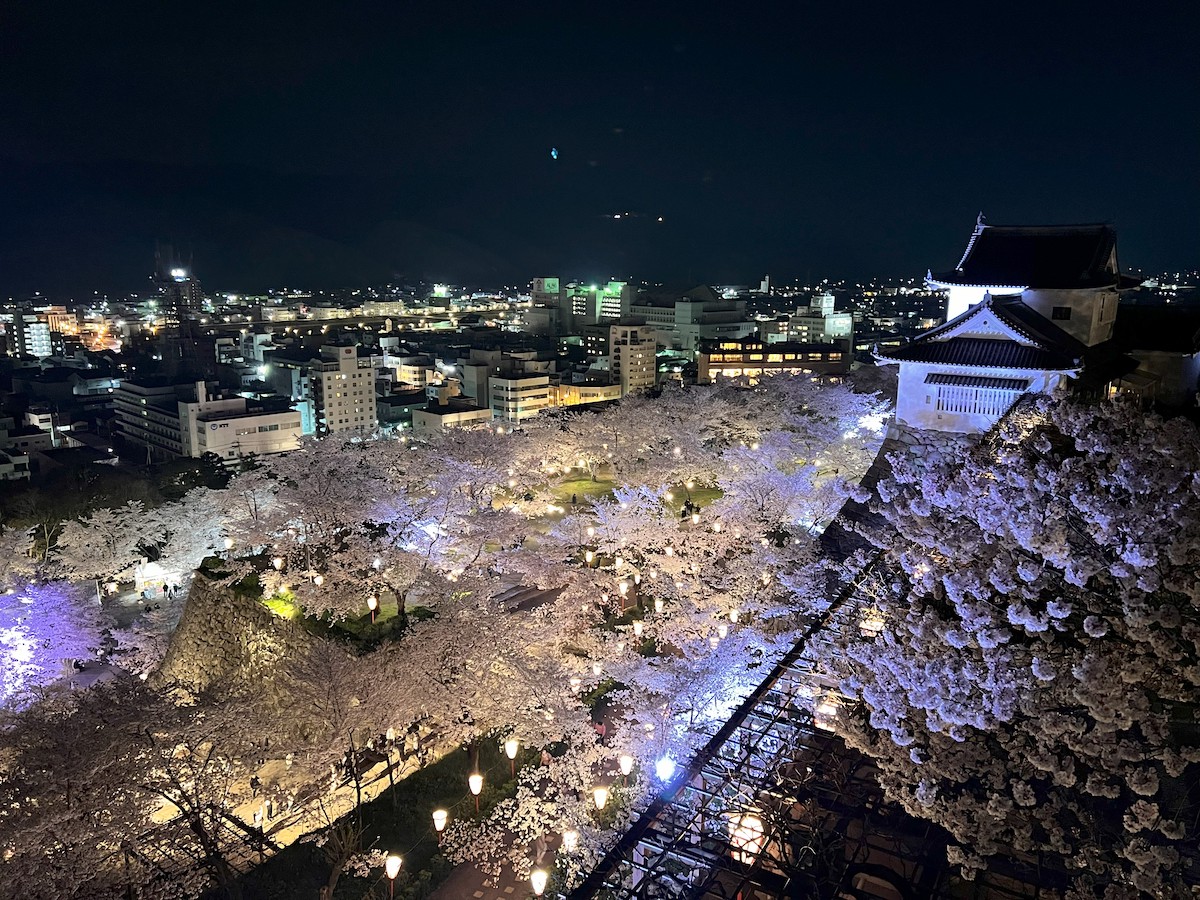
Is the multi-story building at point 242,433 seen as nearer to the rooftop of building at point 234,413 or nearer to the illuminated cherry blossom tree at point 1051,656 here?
the rooftop of building at point 234,413

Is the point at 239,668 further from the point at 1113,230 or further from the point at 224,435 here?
the point at 224,435

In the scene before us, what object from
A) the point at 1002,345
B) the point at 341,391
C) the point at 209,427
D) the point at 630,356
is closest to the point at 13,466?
the point at 209,427

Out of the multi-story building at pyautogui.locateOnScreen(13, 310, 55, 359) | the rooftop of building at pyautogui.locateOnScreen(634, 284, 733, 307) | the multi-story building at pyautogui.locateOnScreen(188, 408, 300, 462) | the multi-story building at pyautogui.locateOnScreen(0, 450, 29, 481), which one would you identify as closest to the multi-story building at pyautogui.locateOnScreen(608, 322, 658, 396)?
the multi-story building at pyautogui.locateOnScreen(188, 408, 300, 462)

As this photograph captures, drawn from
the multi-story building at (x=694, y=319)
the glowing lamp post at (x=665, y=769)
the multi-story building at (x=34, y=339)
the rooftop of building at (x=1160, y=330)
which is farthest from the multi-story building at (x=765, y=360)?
the multi-story building at (x=34, y=339)

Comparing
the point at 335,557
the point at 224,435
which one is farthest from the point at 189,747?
the point at 224,435

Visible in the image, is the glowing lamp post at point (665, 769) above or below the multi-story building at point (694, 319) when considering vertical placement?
below

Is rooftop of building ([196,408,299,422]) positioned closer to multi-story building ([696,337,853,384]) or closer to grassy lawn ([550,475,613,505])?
grassy lawn ([550,475,613,505])
